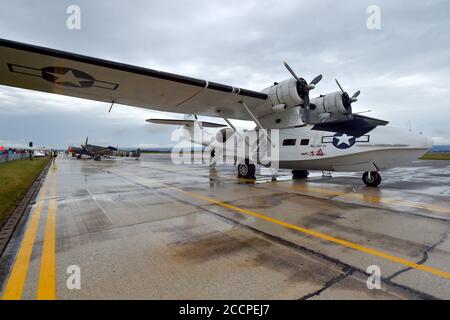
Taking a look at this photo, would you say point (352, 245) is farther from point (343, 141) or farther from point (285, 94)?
point (285, 94)

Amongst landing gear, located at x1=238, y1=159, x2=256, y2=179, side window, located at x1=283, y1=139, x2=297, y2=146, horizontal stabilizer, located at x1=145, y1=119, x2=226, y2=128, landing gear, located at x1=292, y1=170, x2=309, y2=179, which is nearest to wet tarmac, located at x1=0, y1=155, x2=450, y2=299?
side window, located at x1=283, y1=139, x2=297, y2=146

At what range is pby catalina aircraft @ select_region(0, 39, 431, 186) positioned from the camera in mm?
5617

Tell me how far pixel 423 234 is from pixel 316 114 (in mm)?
7518

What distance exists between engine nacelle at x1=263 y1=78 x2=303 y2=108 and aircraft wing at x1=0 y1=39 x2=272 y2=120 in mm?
372

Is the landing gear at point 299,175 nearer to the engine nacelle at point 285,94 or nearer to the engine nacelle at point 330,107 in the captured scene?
the engine nacelle at point 330,107

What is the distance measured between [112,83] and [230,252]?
244 inches

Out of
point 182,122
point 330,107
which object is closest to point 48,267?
point 330,107

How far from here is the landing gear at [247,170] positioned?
34.6ft

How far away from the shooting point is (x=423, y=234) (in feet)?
11.2

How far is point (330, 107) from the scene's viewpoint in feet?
32.1

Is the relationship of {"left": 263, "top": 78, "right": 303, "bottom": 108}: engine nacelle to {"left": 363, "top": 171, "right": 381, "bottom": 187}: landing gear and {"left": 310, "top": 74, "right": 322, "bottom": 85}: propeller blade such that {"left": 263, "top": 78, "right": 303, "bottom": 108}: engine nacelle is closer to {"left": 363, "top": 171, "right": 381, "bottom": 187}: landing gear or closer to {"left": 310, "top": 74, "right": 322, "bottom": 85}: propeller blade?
{"left": 310, "top": 74, "right": 322, "bottom": 85}: propeller blade

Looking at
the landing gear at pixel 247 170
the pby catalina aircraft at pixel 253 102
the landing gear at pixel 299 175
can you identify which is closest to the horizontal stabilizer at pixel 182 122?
the pby catalina aircraft at pixel 253 102

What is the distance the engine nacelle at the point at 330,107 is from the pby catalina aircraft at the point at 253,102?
0.13 feet
